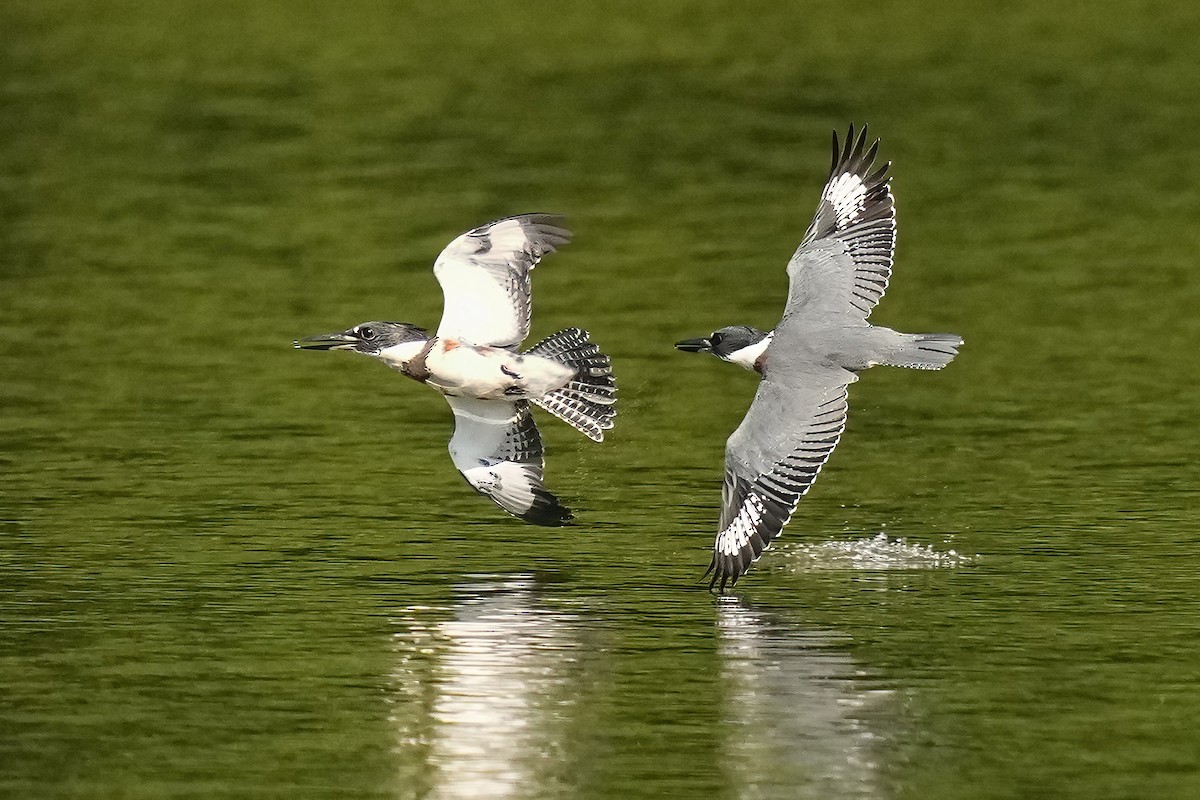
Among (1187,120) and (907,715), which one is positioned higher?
(1187,120)

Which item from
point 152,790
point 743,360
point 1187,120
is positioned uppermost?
point 1187,120

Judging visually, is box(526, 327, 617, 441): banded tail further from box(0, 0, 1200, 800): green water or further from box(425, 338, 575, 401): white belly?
box(0, 0, 1200, 800): green water

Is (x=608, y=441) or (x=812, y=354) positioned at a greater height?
(x=812, y=354)

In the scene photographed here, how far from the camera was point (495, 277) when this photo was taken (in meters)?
13.3

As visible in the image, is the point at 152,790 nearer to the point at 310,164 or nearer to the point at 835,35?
the point at 310,164

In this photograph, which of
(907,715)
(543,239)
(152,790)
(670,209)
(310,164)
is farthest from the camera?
(310,164)

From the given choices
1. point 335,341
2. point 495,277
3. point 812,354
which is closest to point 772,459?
point 812,354

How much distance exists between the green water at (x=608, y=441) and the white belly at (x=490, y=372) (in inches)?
33.5

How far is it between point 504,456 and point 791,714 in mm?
3197

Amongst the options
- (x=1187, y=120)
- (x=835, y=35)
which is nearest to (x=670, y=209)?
(x=1187, y=120)

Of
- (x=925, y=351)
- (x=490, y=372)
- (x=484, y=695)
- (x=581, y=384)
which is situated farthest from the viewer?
(x=581, y=384)

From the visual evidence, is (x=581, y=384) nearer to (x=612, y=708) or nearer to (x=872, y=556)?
(x=872, y=556)

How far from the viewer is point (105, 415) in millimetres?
16641

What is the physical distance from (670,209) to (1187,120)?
6.37 meters
